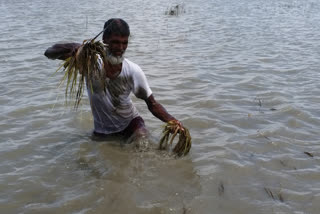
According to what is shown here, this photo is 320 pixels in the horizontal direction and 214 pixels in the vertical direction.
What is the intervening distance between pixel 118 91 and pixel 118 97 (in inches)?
3.1

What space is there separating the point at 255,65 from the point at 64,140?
444 cm

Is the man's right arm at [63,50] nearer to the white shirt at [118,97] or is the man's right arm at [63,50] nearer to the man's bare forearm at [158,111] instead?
the white shirt at [118,97]

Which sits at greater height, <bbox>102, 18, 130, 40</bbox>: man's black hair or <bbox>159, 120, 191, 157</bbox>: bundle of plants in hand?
<bbox>102, 18, 130, 40</bbox>: man's black hair

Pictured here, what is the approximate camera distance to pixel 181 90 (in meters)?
5.97

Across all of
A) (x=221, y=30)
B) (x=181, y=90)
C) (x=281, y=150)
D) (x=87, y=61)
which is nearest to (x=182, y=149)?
(x=281, y=150)

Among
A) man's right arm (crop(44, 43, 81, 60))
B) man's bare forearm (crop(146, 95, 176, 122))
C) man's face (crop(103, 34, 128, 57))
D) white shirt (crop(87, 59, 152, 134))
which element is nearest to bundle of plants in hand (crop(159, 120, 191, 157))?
man's bare forearm (crop(146, 95, 176, 122))

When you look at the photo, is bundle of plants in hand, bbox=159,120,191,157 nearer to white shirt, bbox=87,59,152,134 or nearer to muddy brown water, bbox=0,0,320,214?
muddy brown water, bbox=0,0,320,214

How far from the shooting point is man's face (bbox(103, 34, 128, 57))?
133 inches

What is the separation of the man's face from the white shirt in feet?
0.68

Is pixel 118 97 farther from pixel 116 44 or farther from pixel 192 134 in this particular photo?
pixel 192 134

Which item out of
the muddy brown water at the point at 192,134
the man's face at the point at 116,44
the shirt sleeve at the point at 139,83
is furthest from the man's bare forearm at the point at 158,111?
the man's face at the point at 116,44

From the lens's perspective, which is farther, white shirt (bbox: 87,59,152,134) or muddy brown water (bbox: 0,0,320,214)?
white shirt (bbox: 87,59,152,134)

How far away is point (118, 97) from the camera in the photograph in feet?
12.6

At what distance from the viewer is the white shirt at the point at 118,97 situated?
3.70 m
